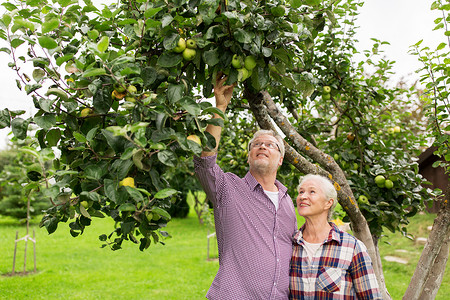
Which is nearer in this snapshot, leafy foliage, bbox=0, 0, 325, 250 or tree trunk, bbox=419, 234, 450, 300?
leafy foliage, bbox=0, 0, 325, 250

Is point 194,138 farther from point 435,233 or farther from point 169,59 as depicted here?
point 435,233

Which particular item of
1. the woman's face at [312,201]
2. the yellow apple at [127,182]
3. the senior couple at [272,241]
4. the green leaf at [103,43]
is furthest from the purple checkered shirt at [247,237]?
the green leaf at [103,43]

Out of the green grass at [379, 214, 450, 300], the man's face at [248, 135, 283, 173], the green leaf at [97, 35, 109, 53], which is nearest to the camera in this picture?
the green leaf at [97, 35, 109, 53]

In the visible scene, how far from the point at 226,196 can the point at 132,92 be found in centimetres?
77

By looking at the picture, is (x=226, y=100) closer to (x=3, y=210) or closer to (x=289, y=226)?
(x=289, y=226)

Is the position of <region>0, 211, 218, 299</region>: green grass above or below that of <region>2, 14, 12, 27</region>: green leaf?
below

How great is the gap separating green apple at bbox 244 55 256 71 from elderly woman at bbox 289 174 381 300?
2.27ft

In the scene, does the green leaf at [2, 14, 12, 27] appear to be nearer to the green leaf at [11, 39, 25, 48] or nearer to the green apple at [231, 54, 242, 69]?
the green leaf at [11, 39, 25, 48]

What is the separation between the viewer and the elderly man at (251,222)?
68.8 inches

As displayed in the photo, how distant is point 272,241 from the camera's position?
6.05ft

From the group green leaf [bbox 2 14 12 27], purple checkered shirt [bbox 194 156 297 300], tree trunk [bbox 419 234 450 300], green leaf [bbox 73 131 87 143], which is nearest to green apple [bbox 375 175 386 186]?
tree trunk [bbox 419 234 450 300]

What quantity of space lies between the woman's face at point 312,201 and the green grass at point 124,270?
3730 millimetres

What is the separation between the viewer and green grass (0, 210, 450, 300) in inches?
223

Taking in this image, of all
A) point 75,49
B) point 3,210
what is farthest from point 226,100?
point 3,210
